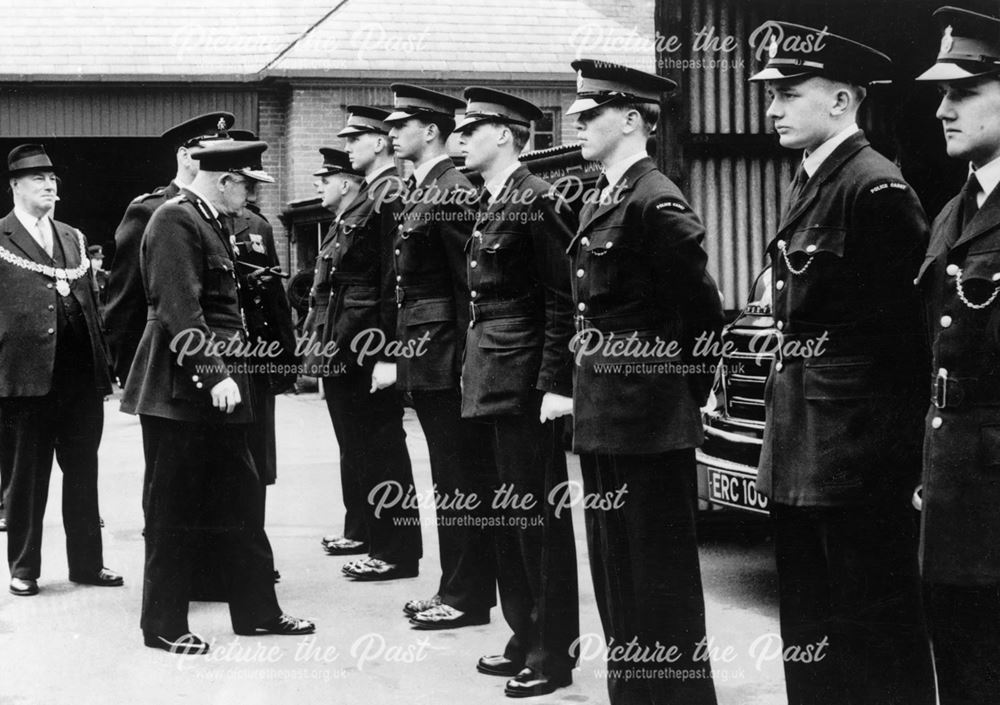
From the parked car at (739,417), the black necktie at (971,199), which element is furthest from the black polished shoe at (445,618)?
the black necktie at (971,199)

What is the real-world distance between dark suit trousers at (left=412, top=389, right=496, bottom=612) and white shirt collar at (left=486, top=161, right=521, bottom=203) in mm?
1047

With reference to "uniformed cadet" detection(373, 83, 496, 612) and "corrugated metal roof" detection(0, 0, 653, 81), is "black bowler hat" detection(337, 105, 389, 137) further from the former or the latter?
"corrugated metal roof" detection(0, 0, 653, 81)

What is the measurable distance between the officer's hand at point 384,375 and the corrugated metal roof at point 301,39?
43.5 ft

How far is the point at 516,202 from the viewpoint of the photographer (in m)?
4.61

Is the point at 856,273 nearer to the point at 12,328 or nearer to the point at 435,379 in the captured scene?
the point at 435,379

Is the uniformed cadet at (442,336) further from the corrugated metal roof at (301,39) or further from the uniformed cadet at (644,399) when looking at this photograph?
the corrugated metal roof at (301,39)

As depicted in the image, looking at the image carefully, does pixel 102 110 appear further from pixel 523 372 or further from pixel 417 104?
pixel 523 372

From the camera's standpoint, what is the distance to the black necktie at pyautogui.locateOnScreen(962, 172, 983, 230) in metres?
3.04

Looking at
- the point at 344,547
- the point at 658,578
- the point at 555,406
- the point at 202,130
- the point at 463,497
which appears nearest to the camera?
the point at 658,578

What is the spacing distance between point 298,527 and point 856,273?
17.0 ft

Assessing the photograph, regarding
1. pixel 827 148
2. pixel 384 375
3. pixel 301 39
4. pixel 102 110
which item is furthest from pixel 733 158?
pixel 102 110

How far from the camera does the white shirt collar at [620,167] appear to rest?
403 centimetres

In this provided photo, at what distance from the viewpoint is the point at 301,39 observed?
19.6 meters

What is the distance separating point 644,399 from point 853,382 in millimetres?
764
